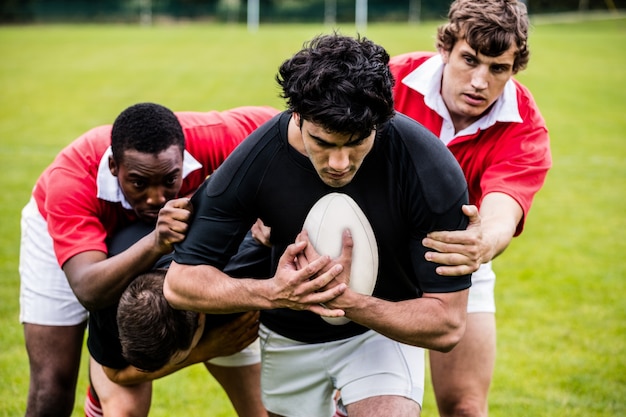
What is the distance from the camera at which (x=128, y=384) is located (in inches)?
174

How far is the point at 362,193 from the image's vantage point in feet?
12.1

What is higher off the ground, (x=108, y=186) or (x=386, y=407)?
(x=108, y=186)

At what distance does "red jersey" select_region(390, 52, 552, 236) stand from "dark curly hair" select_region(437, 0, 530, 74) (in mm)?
223

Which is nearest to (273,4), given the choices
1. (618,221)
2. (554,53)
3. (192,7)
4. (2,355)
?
(192,7)

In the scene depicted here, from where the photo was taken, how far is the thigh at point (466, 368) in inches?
193

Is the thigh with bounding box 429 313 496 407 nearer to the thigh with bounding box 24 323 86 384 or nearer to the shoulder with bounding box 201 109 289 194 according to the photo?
the shoulder with bounding box 201 109 289 194

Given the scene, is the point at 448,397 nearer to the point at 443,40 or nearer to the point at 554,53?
the point at 443,40

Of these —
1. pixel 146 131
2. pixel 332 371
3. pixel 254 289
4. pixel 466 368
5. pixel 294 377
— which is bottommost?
pixel 466 368

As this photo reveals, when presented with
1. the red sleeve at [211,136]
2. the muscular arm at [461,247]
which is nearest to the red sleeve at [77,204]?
the red sleeve at [211,136]

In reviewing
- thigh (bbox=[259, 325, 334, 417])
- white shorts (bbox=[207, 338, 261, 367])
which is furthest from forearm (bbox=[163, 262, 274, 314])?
white shorts (bbox=[207, 338, 261, 367])

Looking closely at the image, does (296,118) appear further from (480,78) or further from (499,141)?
(499,141)

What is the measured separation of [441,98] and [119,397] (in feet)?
8.50

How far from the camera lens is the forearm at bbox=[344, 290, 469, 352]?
3.58 meters

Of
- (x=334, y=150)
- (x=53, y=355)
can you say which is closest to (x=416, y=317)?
(x=334, y=150)
